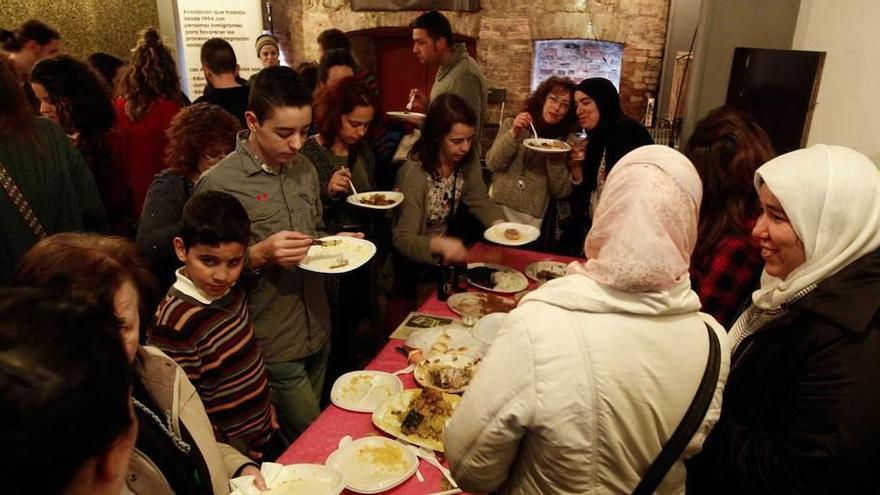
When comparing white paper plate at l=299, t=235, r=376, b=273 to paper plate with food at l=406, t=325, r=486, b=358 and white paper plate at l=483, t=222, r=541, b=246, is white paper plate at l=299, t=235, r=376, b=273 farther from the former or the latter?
white paper plate at l=483, t=222, r=541, b=246

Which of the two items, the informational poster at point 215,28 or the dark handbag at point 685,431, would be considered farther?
the informational poster at point 215,28

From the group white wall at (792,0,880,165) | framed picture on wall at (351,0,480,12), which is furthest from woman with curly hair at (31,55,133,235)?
framed picture on wall at (351,0,480,12)

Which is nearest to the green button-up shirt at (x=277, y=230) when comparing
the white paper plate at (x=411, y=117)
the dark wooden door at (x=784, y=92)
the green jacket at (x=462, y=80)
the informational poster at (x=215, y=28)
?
the white paper plate at (x=411, y=117)

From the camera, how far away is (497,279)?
9.48ft

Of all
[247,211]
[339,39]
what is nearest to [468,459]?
[247,211]

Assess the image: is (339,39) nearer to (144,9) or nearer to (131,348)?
(144,9)

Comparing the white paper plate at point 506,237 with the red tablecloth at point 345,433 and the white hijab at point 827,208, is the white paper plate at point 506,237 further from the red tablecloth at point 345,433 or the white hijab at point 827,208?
the white hijab at point 827,208

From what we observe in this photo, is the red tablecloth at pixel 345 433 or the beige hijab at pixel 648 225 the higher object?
the beige hijab at pixel 648 225

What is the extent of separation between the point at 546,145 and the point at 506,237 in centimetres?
79

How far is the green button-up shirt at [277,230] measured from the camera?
2135mm

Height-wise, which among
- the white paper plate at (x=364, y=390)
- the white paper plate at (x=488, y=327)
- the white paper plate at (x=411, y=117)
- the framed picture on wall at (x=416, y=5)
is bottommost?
the white paper plate at (x=364, y=390)

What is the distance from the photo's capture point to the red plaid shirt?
6.22ft

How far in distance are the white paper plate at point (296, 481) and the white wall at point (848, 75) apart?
7.69ft

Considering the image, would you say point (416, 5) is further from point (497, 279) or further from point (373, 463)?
point (373, 463)
